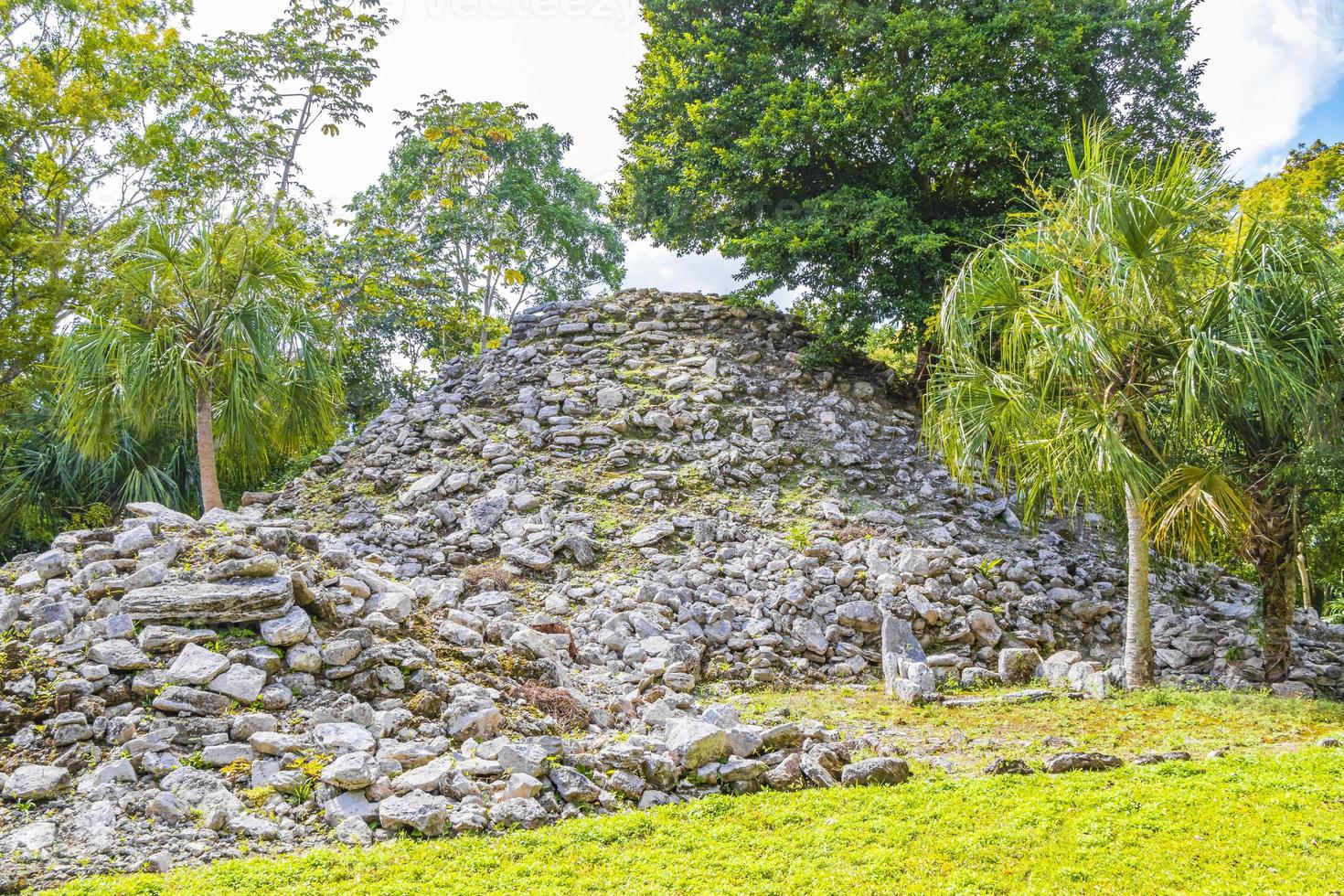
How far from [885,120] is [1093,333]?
870 cm

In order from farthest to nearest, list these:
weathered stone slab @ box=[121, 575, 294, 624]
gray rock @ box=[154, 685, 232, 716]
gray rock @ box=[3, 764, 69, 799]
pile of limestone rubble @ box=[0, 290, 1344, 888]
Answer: weathered stone slab @ box=[121, 575, 294, 624] → gray rock @ box=[154, 685, 232, 716] → pile of limestone rubble @ box=[0, 290, 1344, 888] → gray rock @ box=[3, 764, 69, 799]

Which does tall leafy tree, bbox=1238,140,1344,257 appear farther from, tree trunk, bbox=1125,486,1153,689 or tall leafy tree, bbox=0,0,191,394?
tall leafy tree, bbox=0,0,191,394

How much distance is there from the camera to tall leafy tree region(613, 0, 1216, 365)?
13.0m

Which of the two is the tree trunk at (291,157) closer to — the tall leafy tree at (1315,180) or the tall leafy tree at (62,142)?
the tall leafy tree at (62,142)

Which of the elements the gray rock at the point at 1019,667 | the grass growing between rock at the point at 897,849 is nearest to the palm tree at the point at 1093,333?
the gray rock at the point at 1019,667

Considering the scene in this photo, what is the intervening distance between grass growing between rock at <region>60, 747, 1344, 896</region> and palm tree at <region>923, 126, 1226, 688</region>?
309 centimetres

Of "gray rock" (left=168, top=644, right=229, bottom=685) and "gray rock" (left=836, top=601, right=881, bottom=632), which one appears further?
"gray rock" (left=836, top=601, right=881, bottom=632)

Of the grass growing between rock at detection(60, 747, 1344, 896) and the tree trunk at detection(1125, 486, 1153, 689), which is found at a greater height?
the tree trunk at detection(1125, 486, 1153, 689)

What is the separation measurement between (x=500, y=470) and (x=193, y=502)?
617 centimetres

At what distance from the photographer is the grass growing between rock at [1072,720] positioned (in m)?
5.78

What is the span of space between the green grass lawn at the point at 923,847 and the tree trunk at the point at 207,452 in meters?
6.73

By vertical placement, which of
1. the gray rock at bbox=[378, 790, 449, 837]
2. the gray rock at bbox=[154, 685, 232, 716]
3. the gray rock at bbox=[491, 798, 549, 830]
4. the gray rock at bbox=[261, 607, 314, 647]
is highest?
the gray rock at bbox=[261, 607, 314, 647]

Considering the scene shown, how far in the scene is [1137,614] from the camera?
757 centimetres

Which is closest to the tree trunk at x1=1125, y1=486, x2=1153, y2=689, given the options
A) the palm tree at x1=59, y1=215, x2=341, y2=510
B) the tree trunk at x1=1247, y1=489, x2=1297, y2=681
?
the tree trunk at x1=1247, y1=489, x2=1297, y2=681
